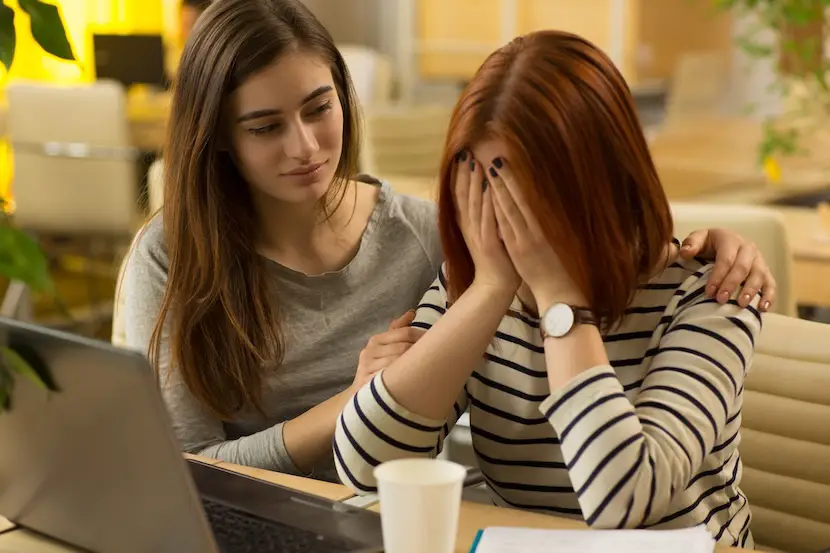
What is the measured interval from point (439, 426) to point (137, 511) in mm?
373

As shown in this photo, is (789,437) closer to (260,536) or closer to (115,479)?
(260,536)

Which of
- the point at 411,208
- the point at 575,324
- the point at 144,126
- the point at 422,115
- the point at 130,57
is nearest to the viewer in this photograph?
the point at 575,324

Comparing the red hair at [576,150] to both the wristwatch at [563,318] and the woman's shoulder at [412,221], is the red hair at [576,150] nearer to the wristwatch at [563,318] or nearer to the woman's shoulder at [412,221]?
the wristwatch at [563,318]

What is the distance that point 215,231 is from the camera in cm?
156

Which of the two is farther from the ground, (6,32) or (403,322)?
(6,32)

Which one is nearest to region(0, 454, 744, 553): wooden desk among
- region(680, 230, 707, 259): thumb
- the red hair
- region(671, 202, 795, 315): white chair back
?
the red hair

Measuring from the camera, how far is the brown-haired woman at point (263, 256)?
151 cm

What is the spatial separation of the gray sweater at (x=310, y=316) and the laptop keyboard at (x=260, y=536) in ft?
1.03

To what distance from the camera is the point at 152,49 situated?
18.2 ft

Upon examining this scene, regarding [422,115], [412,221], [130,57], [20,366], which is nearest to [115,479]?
[20,366]

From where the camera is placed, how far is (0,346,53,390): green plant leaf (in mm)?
946

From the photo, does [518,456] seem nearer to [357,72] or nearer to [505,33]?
[357,72]

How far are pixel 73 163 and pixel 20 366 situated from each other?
375cm

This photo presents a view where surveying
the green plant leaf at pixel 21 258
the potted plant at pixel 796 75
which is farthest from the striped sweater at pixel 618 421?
the potted plant at pixel 796 75
